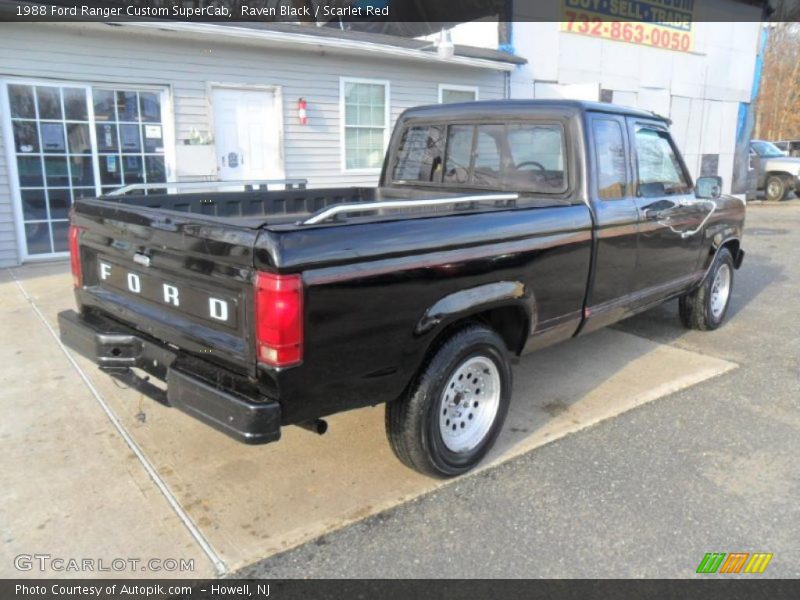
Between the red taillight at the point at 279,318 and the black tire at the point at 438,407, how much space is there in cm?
75

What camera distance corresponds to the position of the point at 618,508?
3023mm

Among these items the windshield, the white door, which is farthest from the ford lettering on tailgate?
the windshield

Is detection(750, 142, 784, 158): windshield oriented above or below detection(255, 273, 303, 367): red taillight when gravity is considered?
above

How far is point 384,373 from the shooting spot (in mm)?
2732

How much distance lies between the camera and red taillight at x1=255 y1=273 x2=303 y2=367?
2.32 metres

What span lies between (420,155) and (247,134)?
18.4 ft

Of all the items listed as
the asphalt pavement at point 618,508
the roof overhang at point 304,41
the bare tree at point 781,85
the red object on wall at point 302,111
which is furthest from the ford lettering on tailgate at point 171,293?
the bare tree at point 781,85

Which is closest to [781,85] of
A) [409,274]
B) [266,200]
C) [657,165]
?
[657,165]

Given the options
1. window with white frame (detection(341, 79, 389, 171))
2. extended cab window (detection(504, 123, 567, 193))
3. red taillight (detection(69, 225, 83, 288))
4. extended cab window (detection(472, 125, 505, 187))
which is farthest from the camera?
window with white frame (detection(341, 79, 389, 171))

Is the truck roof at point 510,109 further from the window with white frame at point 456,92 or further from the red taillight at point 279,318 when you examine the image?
the window with white frame at point 456,92

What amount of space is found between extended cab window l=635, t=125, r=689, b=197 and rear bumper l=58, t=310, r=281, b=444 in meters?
Answer: 3.12

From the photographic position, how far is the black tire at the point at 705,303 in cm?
559

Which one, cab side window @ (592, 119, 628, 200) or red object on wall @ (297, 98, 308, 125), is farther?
red object on wall @ (297, 98, 308, 125)

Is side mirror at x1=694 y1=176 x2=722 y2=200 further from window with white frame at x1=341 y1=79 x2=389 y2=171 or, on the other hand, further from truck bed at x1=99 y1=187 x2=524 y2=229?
window with white frame at x1=341 y1=79 x2=389 y2=171
